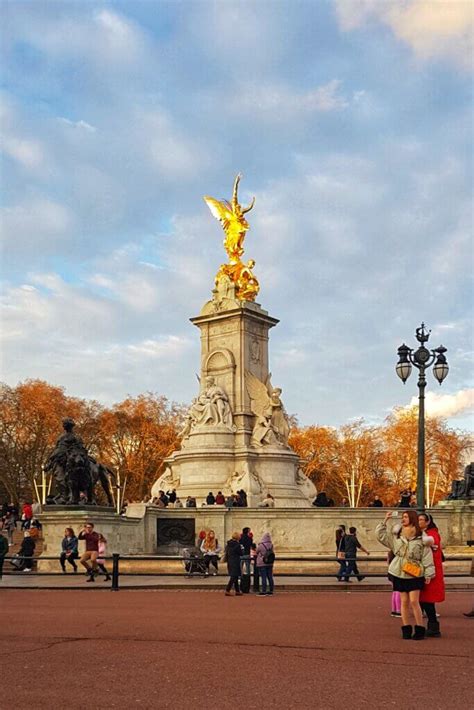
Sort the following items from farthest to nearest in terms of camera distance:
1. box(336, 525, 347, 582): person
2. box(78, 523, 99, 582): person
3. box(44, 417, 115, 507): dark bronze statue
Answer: box(44, 417, 115, 507): dark bronze statue
box(78, 523, 99, 582): person
box(336, 525, 347, 582): person

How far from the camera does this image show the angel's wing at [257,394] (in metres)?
41.8

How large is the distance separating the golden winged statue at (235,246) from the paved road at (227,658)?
97.4 ft

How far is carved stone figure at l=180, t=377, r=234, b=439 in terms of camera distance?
135ft

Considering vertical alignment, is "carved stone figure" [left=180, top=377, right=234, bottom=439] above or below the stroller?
above

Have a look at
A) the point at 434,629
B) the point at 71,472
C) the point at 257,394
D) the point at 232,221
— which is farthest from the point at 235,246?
the point at 434,629

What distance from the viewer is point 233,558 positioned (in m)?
19.4

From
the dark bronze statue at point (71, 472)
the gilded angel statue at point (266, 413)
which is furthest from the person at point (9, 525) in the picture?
the dark bronze statue at point (71, 472)

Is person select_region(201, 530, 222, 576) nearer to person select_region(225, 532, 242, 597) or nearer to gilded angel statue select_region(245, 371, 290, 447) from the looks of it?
person select_region(225, 532, 242, 597)

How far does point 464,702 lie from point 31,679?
4024mm

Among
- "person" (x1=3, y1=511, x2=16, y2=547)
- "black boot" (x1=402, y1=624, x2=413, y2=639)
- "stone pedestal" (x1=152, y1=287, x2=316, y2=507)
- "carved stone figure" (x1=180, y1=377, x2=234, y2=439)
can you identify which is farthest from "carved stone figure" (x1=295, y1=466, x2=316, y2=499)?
"black boot" (x1=402, y1=624, x2=413, y2=639)

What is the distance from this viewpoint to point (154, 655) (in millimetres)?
10008

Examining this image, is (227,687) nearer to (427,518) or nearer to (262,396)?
(427,518)

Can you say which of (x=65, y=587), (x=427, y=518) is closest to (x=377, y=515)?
(x=65, y=587)

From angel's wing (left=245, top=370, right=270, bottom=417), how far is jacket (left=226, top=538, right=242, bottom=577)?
72.1ft
